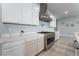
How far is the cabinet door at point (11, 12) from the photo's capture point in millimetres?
1896

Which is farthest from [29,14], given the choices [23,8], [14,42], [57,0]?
[57,0]

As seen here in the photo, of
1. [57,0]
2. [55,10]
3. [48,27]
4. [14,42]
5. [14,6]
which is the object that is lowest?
[14,42]

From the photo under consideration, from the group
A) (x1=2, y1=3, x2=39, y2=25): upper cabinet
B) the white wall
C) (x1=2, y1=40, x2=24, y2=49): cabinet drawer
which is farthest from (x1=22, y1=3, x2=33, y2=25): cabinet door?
the white wall

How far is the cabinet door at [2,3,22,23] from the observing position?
1.90 meters

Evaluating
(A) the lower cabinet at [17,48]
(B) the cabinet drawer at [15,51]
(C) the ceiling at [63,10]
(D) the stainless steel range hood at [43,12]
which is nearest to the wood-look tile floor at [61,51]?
(A) the lower cabinet at [17,48]

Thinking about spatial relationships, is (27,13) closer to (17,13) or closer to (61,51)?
(17,13)

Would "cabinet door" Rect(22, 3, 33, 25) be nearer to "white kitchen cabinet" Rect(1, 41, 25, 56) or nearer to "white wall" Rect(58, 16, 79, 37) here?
"white kitchen cabinet" Rect(1, 41, 25, 56)

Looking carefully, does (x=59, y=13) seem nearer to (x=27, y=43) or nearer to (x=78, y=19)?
(x=78, y=19)

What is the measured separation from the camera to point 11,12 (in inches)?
81.7

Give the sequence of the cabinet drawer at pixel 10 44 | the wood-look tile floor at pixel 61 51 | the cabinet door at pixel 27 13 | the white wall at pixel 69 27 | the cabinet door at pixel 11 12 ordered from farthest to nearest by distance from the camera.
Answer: the white wall at pixel 69 27 < the wood-look tile floor at pixel 61 51 < the cabinet door at pixel 27 13 < the cabinet door at pixel 11 12 < the cabinet drawer at pixel 10 44

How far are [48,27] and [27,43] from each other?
3363 millimetres

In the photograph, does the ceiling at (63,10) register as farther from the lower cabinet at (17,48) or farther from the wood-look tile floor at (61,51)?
the lower cabinet at (17,48)

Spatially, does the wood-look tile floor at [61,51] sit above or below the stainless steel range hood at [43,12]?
below

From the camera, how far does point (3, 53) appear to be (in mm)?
1503
